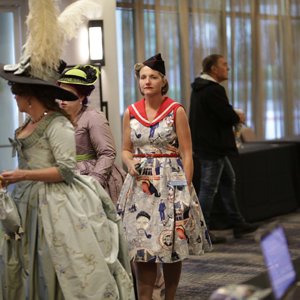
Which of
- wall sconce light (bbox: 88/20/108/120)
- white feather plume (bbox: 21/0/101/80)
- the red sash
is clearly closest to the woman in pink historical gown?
the red sash

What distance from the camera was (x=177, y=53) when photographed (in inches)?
383

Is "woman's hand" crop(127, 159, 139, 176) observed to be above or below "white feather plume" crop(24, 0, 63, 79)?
below

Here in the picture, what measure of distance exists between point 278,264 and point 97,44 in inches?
178

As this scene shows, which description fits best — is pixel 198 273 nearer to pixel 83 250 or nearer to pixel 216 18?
pixel 83 250

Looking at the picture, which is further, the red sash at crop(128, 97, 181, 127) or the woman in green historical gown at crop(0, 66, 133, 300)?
the red sash at crop(128, 97, 181, 127)

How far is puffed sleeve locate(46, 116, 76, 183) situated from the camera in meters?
3.15

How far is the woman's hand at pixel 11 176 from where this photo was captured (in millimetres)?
3055

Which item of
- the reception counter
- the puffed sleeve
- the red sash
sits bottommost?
the reception counter

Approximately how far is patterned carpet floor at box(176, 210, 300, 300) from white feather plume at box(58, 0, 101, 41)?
181cm

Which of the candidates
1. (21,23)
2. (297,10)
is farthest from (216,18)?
(21,23)

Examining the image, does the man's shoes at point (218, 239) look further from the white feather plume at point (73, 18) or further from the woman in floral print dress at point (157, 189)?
the white feather plume at point (73, 18)

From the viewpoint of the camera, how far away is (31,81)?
311 cm

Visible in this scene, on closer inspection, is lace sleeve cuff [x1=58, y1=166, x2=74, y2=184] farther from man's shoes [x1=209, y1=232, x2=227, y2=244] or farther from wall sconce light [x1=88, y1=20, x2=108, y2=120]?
man's shoes [x1=209, y1=232, x2=227, y2=244]

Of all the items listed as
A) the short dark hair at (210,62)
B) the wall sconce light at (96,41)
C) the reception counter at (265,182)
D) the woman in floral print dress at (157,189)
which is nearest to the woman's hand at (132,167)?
the woman in floral print dress at (157,189)
